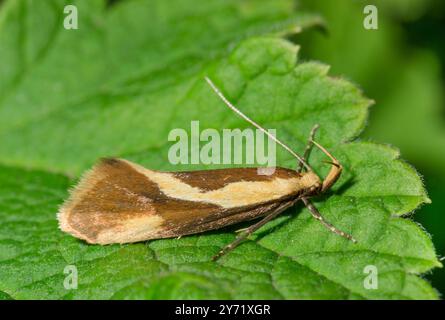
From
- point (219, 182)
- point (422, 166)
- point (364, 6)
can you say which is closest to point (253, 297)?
point (219, 182)

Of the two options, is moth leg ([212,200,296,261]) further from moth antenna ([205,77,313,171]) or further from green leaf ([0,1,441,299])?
moth antenna ([205,77,313,171])

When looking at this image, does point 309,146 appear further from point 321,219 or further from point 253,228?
point 253,228

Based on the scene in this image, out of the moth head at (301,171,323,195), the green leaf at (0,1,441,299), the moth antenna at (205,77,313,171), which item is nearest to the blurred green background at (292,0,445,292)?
the green leaf at (0,1,441,299)

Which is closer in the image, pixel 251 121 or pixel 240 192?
pixel 240 192

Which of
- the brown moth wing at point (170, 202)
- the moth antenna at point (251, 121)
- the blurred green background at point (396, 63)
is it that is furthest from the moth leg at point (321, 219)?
the blurred green background at point (396, 63)

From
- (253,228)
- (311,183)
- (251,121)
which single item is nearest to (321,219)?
(311,183)
